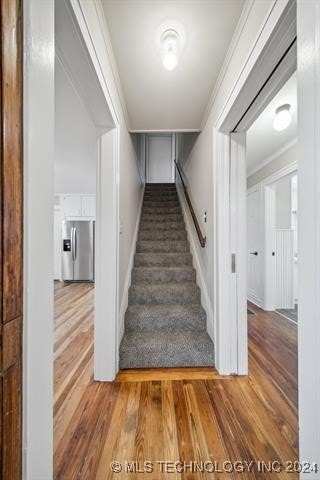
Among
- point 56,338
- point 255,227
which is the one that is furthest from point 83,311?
point 255,227

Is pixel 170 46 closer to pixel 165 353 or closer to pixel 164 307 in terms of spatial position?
pixel 164 307

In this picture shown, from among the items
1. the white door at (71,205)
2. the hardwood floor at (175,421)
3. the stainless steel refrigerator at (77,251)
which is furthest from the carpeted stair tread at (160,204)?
the white door at (71,205)

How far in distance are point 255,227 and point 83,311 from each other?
3229 mm

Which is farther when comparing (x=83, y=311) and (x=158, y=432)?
(x=83, y=311)

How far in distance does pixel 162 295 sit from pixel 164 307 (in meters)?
0.14

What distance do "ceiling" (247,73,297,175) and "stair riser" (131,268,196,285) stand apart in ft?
6.21

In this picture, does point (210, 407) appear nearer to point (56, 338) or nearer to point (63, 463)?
point (63, 463)

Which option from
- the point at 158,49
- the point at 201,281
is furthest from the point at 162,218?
the point at 158,49

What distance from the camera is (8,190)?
491 millimetres

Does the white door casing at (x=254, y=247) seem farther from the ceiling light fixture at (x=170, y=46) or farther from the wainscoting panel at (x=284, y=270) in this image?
the ceiling light fixture at (x=170, y=46)

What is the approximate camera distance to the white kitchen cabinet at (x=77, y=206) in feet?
20.6

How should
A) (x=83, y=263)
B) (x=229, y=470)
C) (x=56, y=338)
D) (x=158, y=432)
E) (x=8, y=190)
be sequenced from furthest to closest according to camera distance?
(x=83, y=263) → (x=56, y=338) → (x=158, y=432) → (x=229, y=470) → (x=8, y=190)

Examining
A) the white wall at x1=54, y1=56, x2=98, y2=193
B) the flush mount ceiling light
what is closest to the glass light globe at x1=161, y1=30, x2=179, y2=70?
the white wall at x1=54, y1=56, x2=98, y2=193

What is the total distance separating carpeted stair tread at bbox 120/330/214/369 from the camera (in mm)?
1900
